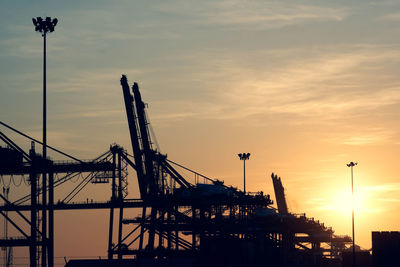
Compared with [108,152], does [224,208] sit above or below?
below

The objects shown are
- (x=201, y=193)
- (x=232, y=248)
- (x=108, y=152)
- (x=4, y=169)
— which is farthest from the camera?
(x=108, y=152)

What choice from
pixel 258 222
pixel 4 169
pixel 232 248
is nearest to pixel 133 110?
Answer: pixel 258 222

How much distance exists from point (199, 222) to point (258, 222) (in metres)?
11.7

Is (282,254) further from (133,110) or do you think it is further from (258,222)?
(133,110)

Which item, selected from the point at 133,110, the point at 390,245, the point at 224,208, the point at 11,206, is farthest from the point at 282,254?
the point at 11,206

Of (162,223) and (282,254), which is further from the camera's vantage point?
(162,223)

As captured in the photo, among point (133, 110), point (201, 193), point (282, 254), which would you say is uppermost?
point (133, 110)

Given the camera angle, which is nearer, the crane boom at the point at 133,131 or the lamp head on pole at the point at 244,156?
the lamp head on pole at the point at 244,156

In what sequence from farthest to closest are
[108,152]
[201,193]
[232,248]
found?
[108,152] → [201,193] → [232,248]

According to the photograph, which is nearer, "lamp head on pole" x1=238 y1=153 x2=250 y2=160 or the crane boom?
"lamp head on pole" x1=238 y1=153 x2=250 y2=160

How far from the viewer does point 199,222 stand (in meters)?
140

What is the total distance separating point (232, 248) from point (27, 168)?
34160 millimetres

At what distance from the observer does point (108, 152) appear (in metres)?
148

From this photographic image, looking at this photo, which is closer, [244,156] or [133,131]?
[244,156]
